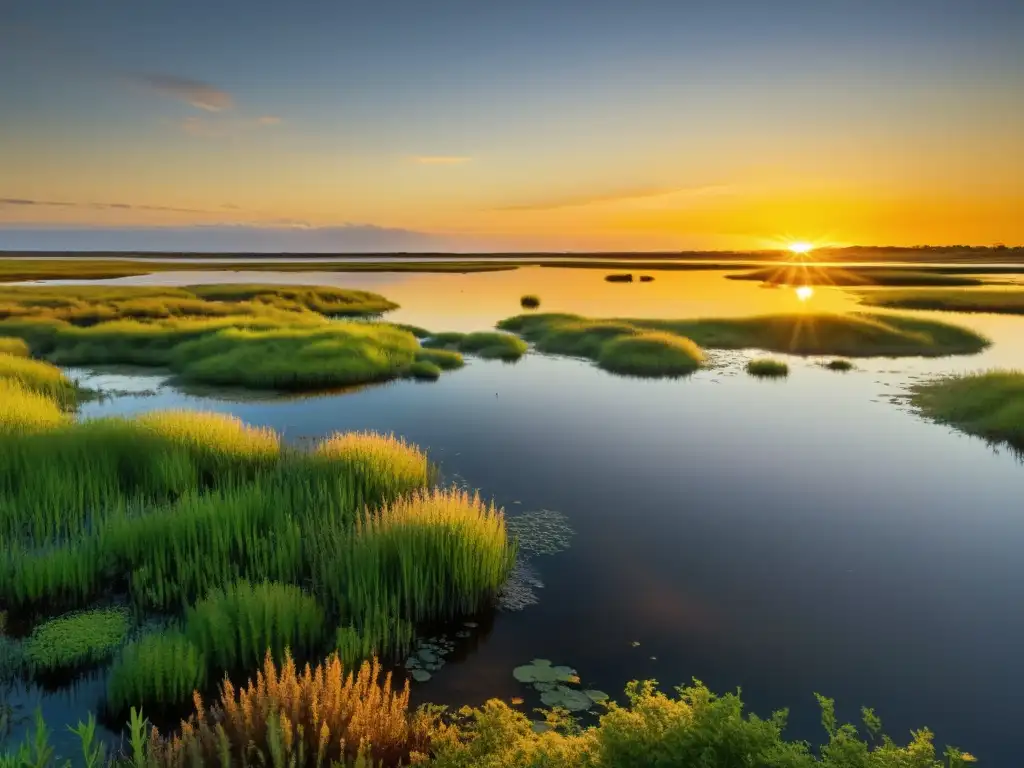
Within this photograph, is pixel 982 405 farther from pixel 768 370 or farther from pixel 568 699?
pixel 568 699

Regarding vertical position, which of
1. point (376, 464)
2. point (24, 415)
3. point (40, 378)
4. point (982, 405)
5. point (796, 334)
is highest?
point (24, 415)

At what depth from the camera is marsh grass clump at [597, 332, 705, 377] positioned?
36.7 meters

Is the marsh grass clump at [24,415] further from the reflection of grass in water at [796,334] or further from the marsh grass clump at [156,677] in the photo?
the reflection of grass in water at [796,334]

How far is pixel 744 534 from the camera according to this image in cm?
1573

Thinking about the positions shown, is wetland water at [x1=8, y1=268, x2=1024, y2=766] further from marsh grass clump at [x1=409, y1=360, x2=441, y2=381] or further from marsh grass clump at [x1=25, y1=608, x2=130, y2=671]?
marsh grass clump at [x1=409, y1=360, x2=441, y2=381]

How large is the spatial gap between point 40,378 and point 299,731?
1008 inches

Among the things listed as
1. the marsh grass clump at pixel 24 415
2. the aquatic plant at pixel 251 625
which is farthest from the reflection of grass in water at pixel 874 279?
the marsh grass clump at pixel 24 415

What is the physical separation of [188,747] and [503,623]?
609 centimetres

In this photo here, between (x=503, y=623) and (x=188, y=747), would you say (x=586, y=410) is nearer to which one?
(x=503, y=623)

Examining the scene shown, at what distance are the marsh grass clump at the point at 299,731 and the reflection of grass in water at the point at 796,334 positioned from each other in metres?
35.4

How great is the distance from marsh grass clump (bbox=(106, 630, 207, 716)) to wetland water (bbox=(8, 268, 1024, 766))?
27.9 inches

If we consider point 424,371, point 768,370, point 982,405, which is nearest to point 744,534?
point 982,405

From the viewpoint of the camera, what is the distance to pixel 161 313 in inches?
1937

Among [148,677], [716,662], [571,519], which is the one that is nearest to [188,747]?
[148,677]
